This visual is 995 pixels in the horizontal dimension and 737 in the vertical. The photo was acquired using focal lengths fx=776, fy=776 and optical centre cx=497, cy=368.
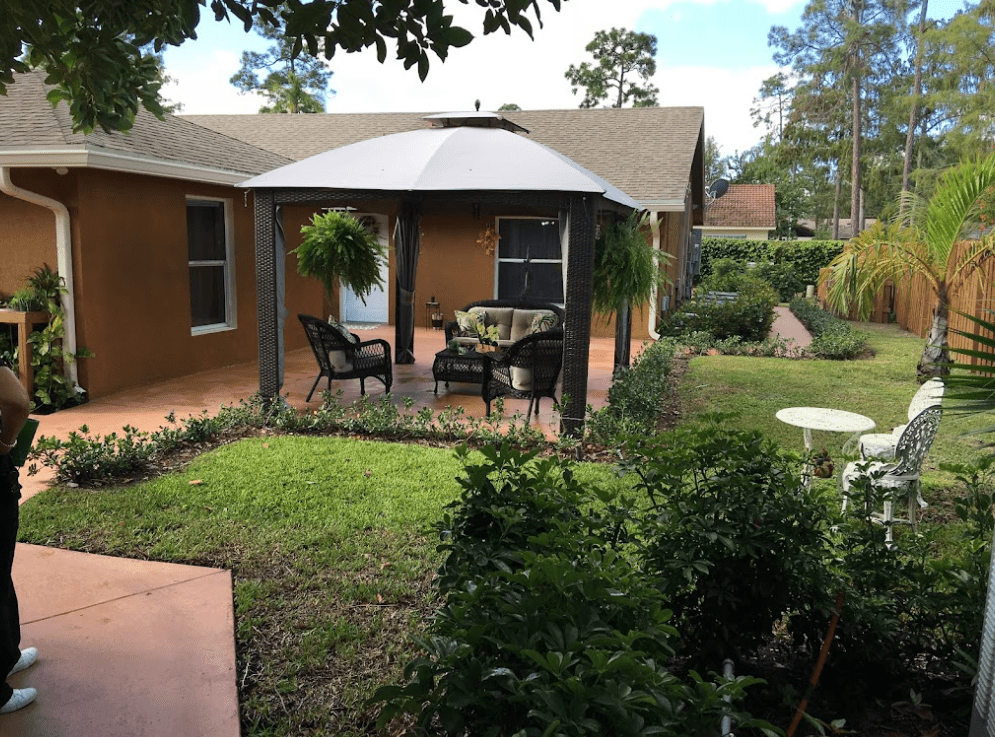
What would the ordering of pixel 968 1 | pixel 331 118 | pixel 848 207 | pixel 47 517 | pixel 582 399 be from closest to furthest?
pixel 47 517 → pixel 582 399 → pixel 331 118 → pixel 968 1 → pixel 848 207

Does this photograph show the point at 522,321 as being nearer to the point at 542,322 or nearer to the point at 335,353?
the point at 542,322

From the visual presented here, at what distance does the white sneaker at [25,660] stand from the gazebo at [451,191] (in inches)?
184

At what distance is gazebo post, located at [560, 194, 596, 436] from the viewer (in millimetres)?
7340

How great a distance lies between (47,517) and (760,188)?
41124 mm

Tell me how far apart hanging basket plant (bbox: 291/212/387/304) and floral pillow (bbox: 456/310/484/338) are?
1.70m

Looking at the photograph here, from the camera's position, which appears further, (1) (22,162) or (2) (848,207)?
(2) (848,207)

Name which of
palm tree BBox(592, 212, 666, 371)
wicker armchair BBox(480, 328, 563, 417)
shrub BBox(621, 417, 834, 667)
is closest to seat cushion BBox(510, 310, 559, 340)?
palm tree BBox(592, 212, 666, 371)

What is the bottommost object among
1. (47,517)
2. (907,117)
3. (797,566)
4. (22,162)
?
(47,517)

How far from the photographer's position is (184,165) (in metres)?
9.50

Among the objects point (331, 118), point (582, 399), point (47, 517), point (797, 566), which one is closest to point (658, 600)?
point (797, 566)

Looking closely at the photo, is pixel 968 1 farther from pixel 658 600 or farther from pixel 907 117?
pixel 658 600

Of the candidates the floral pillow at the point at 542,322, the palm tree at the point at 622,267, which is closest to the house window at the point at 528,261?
the floral pillow at the point at 542,322

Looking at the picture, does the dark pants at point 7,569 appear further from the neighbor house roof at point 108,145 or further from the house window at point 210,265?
the house window at point 210,265

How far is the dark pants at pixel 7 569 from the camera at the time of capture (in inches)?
119
